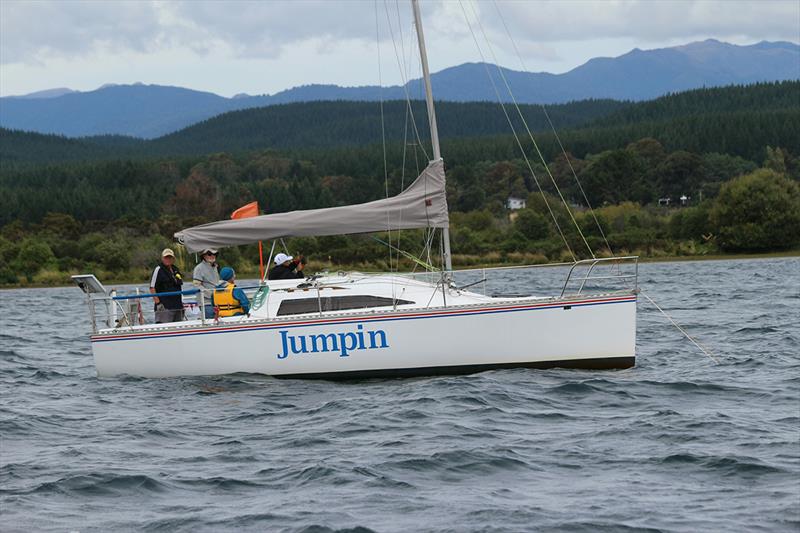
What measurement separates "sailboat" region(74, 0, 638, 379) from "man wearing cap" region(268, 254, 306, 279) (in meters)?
1.20

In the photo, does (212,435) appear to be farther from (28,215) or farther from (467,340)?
(28,215)

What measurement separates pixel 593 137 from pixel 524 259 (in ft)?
230

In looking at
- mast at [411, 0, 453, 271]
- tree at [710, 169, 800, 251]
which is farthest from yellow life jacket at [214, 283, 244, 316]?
tree at [710, 169, 800, 251]

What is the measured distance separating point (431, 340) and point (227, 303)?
114 inches

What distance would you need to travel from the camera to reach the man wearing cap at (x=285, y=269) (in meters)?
17.0

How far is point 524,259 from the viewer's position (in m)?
57.8

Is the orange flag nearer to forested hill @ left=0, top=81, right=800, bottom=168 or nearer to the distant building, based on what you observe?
the distant building

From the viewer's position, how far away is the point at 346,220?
1580cm

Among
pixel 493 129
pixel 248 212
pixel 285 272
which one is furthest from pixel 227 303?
pixel 493 129

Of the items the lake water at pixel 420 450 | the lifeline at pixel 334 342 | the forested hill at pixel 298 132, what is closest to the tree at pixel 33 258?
the lake water at pixel 420 450

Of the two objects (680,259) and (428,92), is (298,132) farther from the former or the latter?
(428,92)

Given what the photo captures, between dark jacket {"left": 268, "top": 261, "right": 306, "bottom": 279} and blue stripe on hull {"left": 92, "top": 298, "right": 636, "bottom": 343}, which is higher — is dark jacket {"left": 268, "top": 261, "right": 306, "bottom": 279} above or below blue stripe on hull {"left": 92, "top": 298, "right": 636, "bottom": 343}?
above

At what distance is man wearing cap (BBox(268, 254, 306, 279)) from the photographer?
17.0m

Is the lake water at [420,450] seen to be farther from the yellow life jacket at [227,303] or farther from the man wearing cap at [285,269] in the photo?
the man wearing cap at [285,269]
